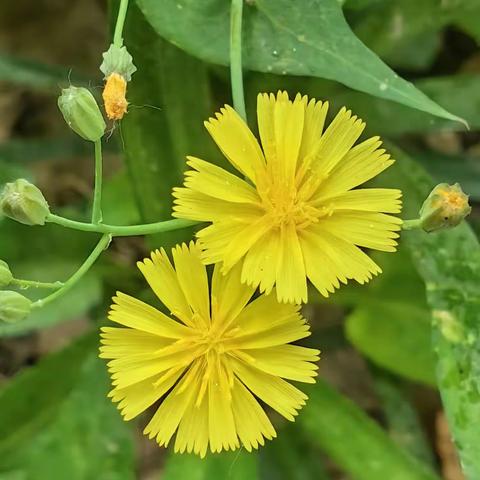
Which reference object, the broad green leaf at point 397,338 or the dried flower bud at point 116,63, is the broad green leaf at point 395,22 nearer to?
the broad green leaf at point 397,338

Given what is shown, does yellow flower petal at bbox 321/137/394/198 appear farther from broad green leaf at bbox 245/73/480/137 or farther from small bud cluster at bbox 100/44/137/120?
broad green leaf at bbox 245/73/480/137

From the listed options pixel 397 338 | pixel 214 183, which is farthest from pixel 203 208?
pixel 397 338

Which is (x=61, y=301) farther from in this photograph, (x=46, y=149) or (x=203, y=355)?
(x=203, y=355)

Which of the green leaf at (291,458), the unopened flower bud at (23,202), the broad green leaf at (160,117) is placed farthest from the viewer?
the green leaf at (291,458)

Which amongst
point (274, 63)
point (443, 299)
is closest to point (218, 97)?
point (274, 63)

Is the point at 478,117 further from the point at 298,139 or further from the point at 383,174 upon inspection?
the point at 298,139

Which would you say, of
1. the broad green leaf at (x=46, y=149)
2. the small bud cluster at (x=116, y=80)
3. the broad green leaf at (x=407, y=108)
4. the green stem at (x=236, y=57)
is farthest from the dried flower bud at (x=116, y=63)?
the broad green leaf at (x=46, y=149)
